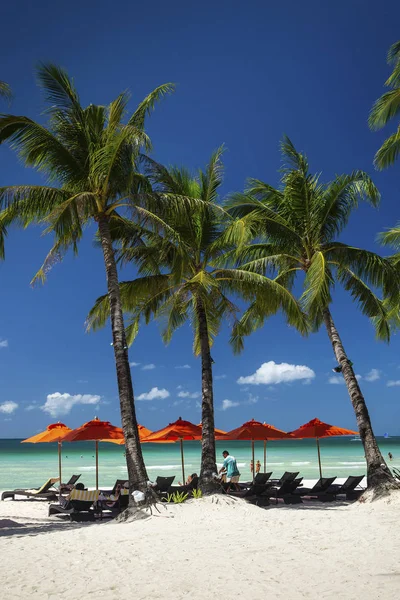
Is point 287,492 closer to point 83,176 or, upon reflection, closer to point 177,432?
point 177,432

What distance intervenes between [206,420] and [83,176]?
6580 mm

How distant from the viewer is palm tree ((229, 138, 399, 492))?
14.8 metres

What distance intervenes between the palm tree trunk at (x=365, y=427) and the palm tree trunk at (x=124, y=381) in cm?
556

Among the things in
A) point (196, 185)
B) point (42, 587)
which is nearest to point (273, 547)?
point (42, 587)

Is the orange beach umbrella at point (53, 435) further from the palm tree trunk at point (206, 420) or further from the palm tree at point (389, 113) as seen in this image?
the palm tree at point (389, 113)

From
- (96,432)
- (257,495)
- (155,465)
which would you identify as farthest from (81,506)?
(155,465)

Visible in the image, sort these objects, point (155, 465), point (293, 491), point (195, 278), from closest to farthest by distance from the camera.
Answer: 1. point (195, 278)
2. point (293, 491)
3. point (155, 465)

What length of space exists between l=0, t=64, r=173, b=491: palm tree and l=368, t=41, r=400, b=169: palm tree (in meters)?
5.35

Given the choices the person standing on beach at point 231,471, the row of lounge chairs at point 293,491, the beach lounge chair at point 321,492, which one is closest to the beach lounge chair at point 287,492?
the row of lounge chairs at point 293,491

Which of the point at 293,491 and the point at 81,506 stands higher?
the point at 81,506

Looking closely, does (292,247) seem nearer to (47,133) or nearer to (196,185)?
(196,185)

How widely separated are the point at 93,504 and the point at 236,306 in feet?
21.5

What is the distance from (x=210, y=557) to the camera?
7.35 m

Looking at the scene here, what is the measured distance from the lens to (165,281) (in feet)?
48.8
